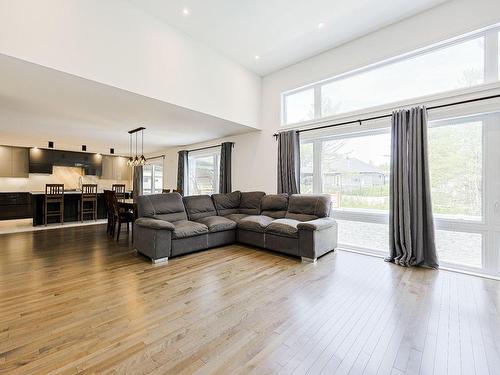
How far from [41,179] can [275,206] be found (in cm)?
848

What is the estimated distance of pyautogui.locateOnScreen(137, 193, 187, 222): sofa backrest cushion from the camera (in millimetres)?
4094

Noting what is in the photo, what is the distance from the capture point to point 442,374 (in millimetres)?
1449

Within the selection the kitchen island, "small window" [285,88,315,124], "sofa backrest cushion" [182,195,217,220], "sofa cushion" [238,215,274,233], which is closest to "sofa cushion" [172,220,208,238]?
"sofa backrest cushion" [182,195,217,220]

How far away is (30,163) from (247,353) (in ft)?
31.2

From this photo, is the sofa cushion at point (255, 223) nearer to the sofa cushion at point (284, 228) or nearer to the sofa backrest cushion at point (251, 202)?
the sofa cushion at point (284, 228)

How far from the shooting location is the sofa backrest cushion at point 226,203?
522cm

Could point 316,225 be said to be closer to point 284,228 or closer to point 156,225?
point 284,228

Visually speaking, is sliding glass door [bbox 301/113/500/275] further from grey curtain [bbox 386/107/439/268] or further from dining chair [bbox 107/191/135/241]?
dining chair [bbox 107/191/135/241]

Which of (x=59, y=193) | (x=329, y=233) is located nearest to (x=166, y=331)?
(x=329, y=233)

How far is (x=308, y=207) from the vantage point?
4242mm

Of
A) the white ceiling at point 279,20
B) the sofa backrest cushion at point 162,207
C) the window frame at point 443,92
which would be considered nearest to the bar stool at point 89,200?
the sofa backrest cushion at point 162,207

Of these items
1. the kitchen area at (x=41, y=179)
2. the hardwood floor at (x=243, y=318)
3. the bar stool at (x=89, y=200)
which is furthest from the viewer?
the bar stool at (x=89, y=200)

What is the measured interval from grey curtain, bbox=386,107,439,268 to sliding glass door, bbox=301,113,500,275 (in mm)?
244

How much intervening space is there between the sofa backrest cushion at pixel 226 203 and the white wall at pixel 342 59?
0.56m
